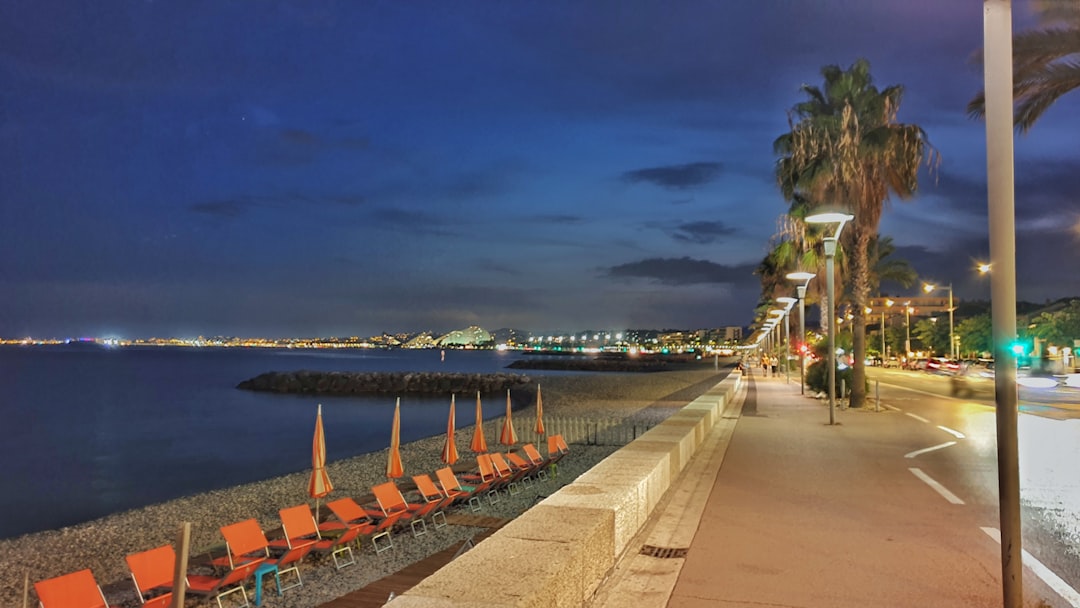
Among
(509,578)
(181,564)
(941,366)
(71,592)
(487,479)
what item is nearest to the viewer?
(509,578)

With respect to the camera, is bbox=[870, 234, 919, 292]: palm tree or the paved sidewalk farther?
bbox=[870, 234, 919, 292]: palm tree

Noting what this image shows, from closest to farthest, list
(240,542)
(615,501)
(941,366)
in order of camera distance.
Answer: (615,501) → (240,542) → (941,366)

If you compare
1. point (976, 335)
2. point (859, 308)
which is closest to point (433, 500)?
point (859, 308)

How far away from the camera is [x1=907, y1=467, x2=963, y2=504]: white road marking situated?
9555 millimetres

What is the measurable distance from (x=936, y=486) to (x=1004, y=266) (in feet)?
21.3

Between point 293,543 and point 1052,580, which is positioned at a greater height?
point 1052,580

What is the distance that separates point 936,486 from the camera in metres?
10.5

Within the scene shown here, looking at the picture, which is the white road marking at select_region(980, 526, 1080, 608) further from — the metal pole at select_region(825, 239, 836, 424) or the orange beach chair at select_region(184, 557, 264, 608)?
the metal pole at select_region(825, 239, 836, 424)

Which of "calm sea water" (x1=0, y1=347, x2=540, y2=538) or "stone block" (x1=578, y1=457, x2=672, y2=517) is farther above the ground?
"stone block" (x1=578, y1=457, x2=672, y2=517)

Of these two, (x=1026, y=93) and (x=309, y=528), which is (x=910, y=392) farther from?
(x=309, y=528)

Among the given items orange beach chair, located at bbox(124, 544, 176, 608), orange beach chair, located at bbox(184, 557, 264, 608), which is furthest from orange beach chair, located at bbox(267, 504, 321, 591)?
orange beach chair, located at bbox(124, 544, 176, 608)

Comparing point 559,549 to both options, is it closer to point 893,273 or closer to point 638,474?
point 638,474

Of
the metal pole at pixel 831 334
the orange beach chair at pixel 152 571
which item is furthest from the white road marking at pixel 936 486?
the orange beach chair at pixel 152 571

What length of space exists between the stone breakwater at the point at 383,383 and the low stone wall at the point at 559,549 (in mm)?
66173
